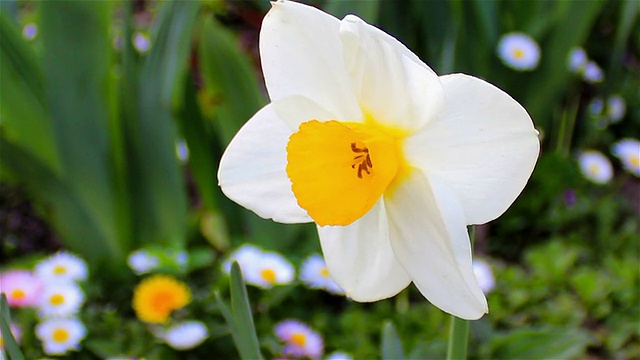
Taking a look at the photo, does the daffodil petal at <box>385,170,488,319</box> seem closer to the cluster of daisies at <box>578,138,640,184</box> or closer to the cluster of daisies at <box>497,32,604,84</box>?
the cluster of daisies at <box>497,32,604,84</box>

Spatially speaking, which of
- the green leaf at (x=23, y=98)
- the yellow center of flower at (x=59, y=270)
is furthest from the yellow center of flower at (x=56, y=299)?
the green leaf at (x=23, y=98)

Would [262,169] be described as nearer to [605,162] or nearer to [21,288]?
[21,288]

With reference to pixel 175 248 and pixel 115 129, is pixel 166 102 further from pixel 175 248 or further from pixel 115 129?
pixel 175 248

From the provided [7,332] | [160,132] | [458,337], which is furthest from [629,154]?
[7,332]

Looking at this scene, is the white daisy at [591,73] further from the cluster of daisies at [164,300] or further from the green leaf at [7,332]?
the green leaf at [7,332]

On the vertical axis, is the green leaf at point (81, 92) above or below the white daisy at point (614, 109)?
above

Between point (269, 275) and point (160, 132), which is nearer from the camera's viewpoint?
point (269, 275)
